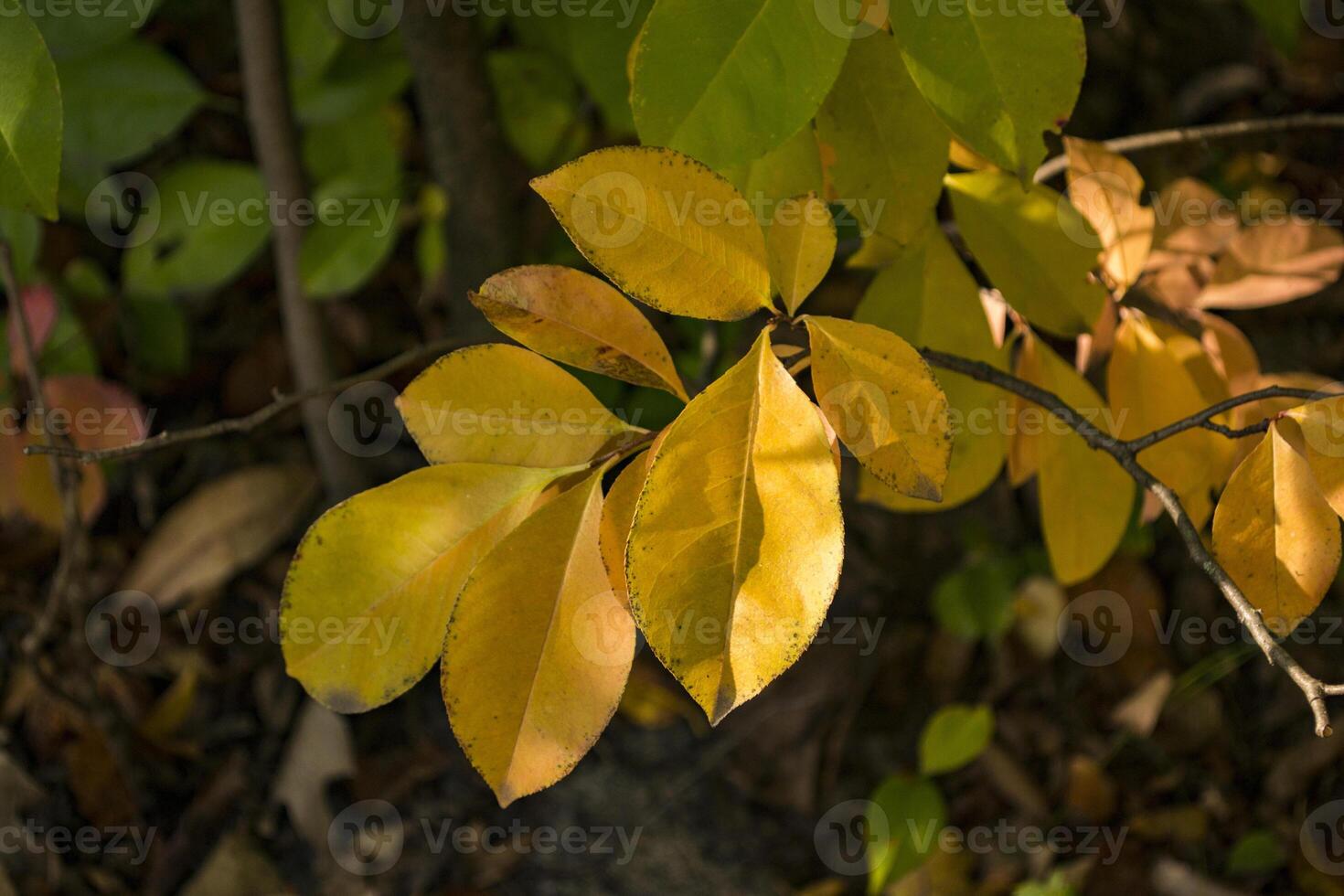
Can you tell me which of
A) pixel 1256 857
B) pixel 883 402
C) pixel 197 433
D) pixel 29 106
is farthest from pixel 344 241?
pixel 1256 857

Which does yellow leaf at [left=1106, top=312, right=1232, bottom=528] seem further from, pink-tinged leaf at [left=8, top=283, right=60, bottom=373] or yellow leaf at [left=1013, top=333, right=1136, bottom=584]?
pink-tinged leaf at [left=8, top=283, right=60, bottom=373]

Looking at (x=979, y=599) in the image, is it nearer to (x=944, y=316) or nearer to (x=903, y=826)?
(x=903, y=826)

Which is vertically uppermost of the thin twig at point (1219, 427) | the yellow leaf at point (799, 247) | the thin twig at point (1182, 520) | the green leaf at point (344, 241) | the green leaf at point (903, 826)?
the yellow leaf at point (799, 247)

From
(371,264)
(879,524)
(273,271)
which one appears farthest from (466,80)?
(879,524)

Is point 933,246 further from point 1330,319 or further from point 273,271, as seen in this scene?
point 1330,319

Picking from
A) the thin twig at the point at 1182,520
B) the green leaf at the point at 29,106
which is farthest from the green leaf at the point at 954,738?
the green leaf at the point at 29,106

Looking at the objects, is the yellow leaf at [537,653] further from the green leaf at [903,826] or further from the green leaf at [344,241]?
the green leaf at [903,826]
